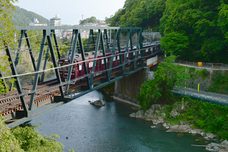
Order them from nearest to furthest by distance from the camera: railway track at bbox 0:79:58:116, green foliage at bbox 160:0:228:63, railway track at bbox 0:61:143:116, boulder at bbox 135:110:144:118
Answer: railway track at bbox 0:79:58:116, railway track at bbox 0:61:143:116, green foliage at bbox 160:0:228:63, boulder at bbox 135:110:144:118

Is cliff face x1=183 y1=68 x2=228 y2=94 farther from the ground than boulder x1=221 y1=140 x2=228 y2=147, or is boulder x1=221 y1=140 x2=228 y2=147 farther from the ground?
cliff face x1=183 y1=68 x2=228 y2=94

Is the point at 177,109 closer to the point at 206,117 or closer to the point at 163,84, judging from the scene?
the point at 206,117

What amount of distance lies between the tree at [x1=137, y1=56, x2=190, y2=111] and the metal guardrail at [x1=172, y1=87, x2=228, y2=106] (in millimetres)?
1228

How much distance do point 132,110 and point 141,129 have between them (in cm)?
796

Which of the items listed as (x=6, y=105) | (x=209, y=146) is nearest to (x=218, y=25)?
(x=209, y=146)

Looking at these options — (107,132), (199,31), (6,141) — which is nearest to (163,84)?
(199,31)

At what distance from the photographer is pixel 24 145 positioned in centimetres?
1470

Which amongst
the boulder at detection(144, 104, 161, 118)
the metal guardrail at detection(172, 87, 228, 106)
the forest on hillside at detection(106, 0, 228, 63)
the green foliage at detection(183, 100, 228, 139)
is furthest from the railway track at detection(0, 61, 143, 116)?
the forest on hillside at detection(106, 0, 228, 63)

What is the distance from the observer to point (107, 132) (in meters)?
31.7

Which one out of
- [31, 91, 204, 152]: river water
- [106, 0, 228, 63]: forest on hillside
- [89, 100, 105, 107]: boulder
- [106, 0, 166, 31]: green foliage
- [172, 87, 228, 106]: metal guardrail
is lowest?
[31, 91, 204, 152]: river water

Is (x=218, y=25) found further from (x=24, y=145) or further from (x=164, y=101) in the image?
(x=24, y=145)

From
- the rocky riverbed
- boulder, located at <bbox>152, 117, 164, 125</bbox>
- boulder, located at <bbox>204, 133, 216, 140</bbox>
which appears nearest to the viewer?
the rocky riverbed

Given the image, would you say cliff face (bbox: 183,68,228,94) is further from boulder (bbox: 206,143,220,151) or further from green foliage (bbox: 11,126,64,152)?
green foliage (bbox: 11,126,64,152)

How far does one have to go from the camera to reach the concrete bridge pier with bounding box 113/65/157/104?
4191cm
